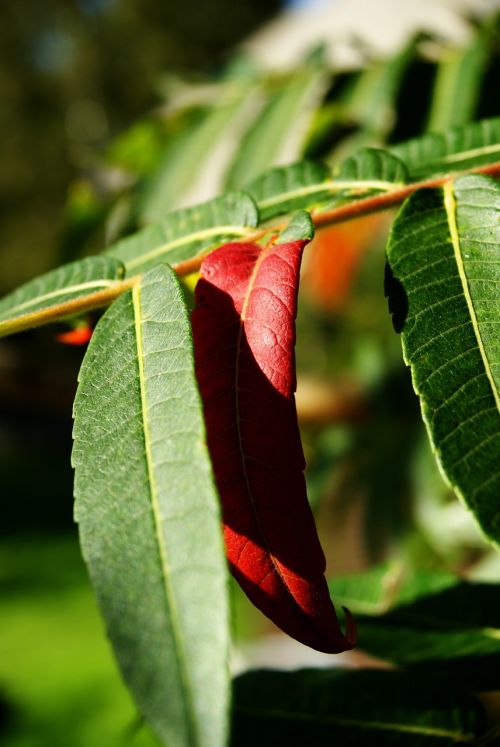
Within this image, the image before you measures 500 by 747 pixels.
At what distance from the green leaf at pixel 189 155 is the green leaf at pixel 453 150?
0.64 m

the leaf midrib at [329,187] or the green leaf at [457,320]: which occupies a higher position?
the leaf midrib at [329,187]

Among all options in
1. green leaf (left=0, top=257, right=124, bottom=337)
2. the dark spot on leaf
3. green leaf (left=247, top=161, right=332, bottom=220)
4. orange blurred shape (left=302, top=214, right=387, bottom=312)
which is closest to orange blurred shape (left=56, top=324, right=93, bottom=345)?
green leaf (left=0, top=257, right=124, bottom=337)

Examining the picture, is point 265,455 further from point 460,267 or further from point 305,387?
point 305,387

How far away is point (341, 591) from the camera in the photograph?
97 cm

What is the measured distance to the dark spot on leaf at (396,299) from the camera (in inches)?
21.1

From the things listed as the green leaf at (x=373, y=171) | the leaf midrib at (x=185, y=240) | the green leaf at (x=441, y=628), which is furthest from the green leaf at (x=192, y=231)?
the green leaf at (x=441, y=628)

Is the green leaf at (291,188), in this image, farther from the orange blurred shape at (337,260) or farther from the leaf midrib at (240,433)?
the orange blurred shape at (337,260)

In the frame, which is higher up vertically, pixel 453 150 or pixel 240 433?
pixel 453 150

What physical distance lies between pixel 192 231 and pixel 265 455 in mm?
302

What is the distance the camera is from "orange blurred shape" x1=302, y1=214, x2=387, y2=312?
3.54 metres

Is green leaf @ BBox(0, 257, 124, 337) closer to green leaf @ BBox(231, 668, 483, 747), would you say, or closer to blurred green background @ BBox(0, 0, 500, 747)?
blurred green background @ BBox(0, 0, 500, 747)

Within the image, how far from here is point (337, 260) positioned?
3736mm

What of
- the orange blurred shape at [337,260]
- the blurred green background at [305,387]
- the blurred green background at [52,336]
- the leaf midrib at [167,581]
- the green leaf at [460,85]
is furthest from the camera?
the orange blurred shape at [337,260]

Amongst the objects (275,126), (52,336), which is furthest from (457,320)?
(275,126)
